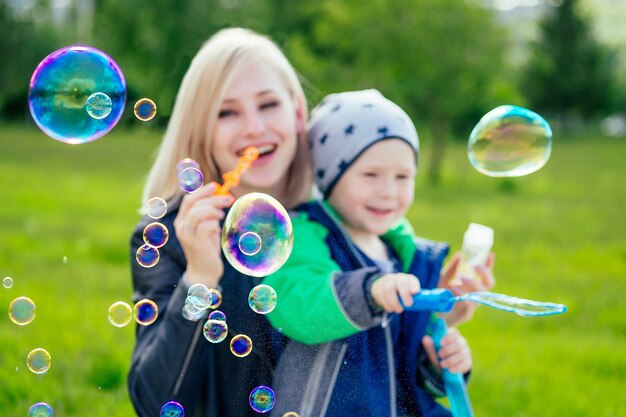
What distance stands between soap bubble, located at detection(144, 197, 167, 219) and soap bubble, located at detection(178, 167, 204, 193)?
99 mm

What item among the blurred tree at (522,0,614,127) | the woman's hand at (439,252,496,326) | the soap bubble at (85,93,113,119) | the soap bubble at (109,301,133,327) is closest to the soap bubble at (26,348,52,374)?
the soap bubble at (109,301,133,327)

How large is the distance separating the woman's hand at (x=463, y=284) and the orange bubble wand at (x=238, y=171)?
64 centimetres

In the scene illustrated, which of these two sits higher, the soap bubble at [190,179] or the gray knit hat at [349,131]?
the gray knit hat at [349,131]

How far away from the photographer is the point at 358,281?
72.7 inches

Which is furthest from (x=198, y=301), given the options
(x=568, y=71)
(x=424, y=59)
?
(x=568, y=71)

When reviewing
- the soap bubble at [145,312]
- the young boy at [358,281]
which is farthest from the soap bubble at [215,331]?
the soap bubble at [145,312]

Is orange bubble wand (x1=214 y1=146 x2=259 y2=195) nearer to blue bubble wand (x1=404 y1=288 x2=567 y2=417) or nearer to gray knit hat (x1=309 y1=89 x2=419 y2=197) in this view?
gray knit hat (x1=309 y1=89 x2=419 y2=197)

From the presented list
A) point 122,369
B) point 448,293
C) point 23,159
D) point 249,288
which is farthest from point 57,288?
point 23,159

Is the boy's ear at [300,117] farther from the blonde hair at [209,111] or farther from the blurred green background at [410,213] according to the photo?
the blurred green background at [410,213]

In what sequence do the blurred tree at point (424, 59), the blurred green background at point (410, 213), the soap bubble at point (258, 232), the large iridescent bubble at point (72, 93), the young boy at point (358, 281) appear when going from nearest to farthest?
the young boy at point (358, 281) < the soap bubble at point (258, 232) < the large iridescent bubble at point (72, 93) < the blurred green background at point (410, 213) < the blurred tree at point (424, 59)

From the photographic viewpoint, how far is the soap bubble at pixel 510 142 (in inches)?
91.4

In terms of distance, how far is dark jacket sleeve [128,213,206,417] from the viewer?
6.63 ft

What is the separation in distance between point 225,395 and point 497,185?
30.3 feet

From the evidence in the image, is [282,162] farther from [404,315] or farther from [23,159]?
[23,159]
